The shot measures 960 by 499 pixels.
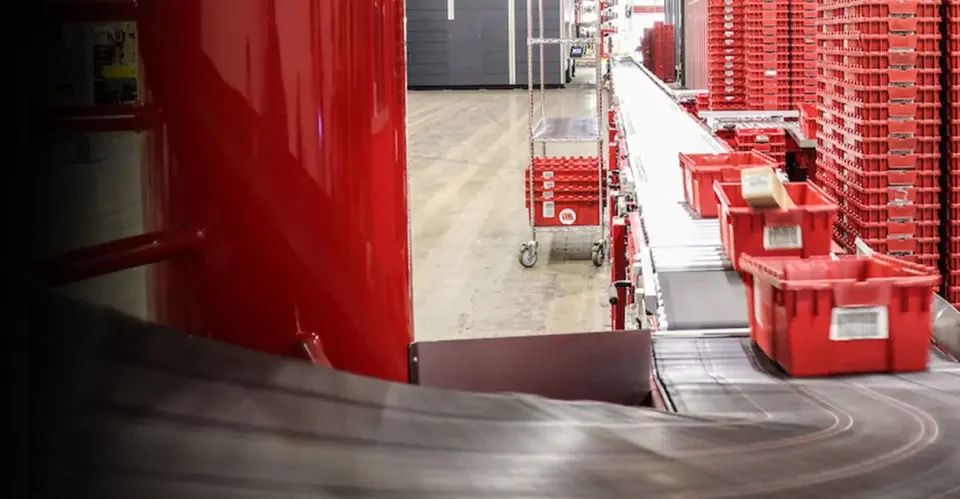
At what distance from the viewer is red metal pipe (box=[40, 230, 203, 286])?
0.70 m

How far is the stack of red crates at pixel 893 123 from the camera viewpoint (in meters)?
4.58

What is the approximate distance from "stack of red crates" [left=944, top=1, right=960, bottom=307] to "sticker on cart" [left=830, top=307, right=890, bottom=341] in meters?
2.74

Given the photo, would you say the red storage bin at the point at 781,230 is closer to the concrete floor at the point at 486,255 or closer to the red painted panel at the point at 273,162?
the red painted panel at the point at 273,162

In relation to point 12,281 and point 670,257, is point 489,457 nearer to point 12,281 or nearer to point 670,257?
point 12,281

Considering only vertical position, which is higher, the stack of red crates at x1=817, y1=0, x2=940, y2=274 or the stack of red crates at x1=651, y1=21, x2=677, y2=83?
the stack of red crates at x1=651, y1=21, x2=677, y2=83

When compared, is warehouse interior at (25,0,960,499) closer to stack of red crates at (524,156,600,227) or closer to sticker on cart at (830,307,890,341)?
sticker on cart at (830,307,890,341)

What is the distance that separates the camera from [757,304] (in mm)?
2650

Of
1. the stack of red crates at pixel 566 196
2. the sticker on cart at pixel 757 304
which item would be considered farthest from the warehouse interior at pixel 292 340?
the stack of red crates at pixel 566 196

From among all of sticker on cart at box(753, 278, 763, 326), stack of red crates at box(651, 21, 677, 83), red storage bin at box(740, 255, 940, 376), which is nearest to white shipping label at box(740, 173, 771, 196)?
sticker on cart at box(753, 278, 763, 326)

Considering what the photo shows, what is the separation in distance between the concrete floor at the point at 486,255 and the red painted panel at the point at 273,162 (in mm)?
5168

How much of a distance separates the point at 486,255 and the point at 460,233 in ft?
A: 3.20

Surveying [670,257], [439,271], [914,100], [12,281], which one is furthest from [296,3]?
[439,271]

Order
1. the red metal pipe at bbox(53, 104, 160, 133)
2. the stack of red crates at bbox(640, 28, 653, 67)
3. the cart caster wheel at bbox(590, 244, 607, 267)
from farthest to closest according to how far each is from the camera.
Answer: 1. the stack of red crates at bbox(640, 28, 653, 67)
2. the cart caster wheel at bbox(590, 244, 607, 267)
3. the red metal pipe at bbox(53, 104, 160, 133)

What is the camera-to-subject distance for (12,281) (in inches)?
22.8
